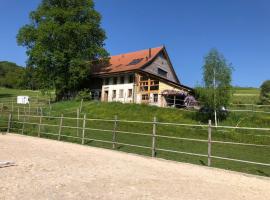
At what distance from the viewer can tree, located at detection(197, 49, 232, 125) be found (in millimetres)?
27641

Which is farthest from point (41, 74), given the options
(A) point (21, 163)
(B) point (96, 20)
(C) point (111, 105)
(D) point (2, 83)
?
(D) point (2, 83)

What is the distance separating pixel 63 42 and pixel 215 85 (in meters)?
19.7

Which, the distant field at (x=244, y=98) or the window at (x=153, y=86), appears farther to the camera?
the distant field at (x=244, y=98)

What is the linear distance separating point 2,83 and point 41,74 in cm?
6000

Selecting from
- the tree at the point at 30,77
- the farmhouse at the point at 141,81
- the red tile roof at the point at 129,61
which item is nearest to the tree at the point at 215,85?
the farmhouse at the point at 141,81

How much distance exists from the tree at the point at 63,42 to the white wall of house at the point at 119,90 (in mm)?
2798

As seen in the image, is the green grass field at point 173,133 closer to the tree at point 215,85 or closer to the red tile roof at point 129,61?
the tree at point 215,85

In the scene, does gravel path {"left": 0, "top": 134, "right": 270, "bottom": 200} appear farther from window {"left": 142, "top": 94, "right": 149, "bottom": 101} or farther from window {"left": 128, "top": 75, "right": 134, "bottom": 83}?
window {"left": 128, "top": 75, "right": 134, "bottom": 83}

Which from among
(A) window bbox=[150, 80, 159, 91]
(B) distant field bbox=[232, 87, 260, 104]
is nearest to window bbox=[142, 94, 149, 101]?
(A) window bbox=[150, 80, 159, 91]

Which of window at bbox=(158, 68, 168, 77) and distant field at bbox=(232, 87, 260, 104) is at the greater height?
window at bbox=(158, 68, 168, 77)

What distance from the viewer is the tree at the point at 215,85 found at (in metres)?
27.6

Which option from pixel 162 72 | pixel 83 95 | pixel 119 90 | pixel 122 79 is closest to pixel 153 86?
pixel 122 79

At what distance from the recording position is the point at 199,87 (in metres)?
28.7

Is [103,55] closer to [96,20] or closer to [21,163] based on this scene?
[96,20]
